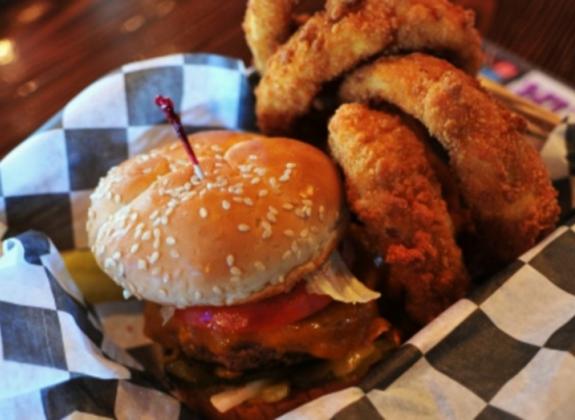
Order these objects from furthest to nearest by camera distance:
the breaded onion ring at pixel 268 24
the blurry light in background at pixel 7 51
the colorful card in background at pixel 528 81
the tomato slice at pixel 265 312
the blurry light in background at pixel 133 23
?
the blurry light in background at pixel 133 23 → the blurry light in background at pixel 7 51 → the colorful card in background at pixel 528 81 → the breaded onion ring at pixel 268 24 → the tomato slice at pixel 265 312

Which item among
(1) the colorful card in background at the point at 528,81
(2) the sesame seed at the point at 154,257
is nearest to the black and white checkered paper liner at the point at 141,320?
(2) the sesame seed at the point at 154,257

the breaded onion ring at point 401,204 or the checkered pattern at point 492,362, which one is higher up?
the breaded onion ring at point 401,204

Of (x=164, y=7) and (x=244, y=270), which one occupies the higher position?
(x=164, y=7)

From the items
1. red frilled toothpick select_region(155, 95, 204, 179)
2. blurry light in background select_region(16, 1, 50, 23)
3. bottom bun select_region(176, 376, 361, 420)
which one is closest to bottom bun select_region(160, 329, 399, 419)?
bottom bun select_region(176, 376, 361, 420)

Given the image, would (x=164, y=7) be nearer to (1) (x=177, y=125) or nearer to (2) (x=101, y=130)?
(2) (x=101, y=130)

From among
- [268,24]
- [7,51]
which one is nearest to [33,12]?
[7,51]

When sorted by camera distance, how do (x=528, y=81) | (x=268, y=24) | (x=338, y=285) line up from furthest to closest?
(x=528, y=81) → (x=268, y=24) → (x=338, y=285)

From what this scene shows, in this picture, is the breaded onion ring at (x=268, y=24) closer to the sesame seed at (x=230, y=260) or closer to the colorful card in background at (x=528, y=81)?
the sesame seed at (x=230, y=260)
